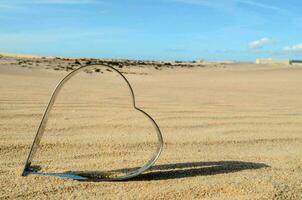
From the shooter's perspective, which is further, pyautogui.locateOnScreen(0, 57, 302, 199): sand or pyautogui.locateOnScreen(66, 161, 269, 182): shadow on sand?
pyautogui.locateOnScreen(66, 161, 269, 182): shadow on sand

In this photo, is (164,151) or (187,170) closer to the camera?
(187,170)

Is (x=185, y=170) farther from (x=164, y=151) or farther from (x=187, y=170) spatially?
(x=164, y=151)

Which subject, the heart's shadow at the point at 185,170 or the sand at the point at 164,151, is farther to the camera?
the heart's shadow at the point at 185,170

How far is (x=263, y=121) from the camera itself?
191 inches

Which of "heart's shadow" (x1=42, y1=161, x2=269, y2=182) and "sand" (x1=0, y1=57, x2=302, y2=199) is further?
"heart's shadow" (x1=42, y1=161, x2=269, y2=182)

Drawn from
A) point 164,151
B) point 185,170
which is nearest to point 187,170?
point 185,170

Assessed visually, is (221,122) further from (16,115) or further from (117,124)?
(16,115)

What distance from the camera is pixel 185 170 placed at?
2.87m

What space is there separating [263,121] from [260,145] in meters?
1.18

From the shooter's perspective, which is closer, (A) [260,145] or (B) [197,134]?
(A) [260,145]

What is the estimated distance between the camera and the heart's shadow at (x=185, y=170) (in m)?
2.71

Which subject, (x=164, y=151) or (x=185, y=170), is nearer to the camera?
(x=185, y=170)

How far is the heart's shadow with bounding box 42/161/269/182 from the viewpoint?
8.88ft

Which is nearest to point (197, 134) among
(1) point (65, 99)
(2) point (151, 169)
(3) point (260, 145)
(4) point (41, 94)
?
(3) point (260, 145)
